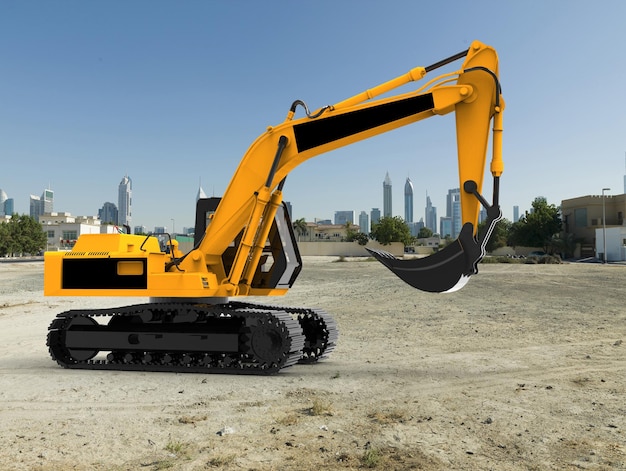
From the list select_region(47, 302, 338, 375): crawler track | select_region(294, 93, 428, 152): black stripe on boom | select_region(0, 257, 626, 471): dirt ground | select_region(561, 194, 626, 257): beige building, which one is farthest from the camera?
select_region(561, 194, 626, 257): beige building

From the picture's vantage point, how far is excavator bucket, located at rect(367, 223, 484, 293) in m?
8.21

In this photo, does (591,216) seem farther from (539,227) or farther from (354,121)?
(354,121)

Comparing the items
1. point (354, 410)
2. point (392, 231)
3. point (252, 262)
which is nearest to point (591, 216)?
point (392, 231)

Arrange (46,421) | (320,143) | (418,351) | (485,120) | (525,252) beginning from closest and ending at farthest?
(46,421) < (485,120) < (320,143) < (418,351) < (525,252)

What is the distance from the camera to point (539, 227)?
8806cm

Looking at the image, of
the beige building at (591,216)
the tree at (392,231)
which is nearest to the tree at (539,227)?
the beige building at (591,216)

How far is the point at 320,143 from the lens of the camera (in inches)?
366

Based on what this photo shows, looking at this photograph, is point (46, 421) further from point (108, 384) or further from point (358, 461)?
point (358, 461)

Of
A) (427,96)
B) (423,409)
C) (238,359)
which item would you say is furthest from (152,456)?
(427,96)

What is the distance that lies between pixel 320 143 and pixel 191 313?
383 centimetres

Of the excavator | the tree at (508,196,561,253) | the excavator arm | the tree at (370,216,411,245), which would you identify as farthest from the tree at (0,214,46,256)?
the excavator arm

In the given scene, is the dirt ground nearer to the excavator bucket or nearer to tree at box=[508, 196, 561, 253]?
the excavator bucket

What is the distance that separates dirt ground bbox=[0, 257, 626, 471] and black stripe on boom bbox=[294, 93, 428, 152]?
4037mm

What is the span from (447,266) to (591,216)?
296 feet
